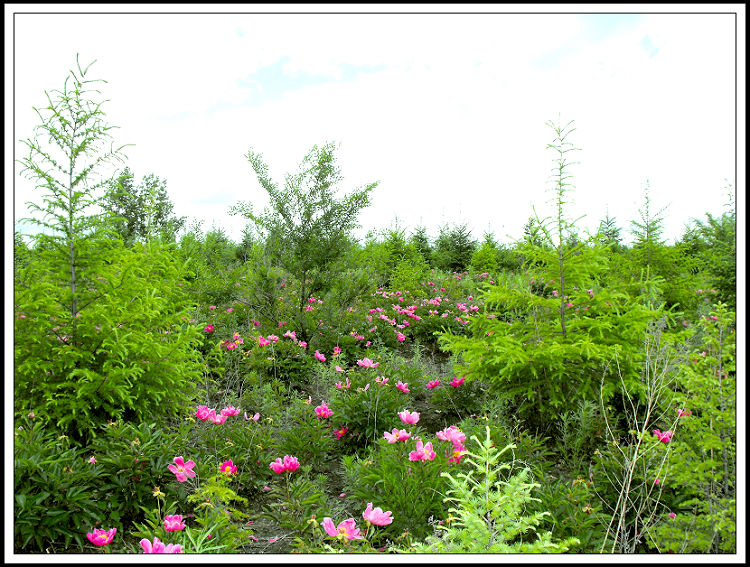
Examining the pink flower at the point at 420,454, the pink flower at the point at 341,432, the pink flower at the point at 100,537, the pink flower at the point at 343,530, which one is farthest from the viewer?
the pink flower at the point at 341,432

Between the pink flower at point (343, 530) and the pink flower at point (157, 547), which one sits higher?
the pink flower at point (343, 530)

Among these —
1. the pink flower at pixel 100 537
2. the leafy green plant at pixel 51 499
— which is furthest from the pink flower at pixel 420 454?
the leafy green plant at pixel 51 499

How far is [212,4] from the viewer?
203 cm

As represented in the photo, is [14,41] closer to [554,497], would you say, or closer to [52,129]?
[52,129]

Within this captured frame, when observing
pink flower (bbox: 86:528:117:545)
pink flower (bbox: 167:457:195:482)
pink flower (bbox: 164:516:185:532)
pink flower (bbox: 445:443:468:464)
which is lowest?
pink flower (bbox: 86:528:117:545)

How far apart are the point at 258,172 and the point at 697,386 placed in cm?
544

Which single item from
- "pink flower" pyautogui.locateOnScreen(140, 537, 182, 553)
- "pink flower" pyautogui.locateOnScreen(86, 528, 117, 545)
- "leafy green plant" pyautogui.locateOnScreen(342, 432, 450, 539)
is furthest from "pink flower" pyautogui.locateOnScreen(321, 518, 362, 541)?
"pink flower" pyautogui.locateOnScreen(86, 528, 117, 545)

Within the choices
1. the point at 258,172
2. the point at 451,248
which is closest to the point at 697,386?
the point at 258,172

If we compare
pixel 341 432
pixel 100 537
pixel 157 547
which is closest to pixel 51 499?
pixel 100 537

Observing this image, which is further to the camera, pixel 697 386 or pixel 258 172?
pixel 258 172

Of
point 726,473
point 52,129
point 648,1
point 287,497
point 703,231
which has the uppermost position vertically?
point 648,1

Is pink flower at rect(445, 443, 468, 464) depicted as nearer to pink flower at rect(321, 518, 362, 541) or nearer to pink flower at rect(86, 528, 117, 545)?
pink flower at rect(321, 518, 362, 541)

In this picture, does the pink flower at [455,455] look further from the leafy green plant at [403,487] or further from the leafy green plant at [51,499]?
the leafy green plant at [51,499]

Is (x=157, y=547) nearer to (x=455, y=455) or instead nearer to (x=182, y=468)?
(x=182, y=468)
